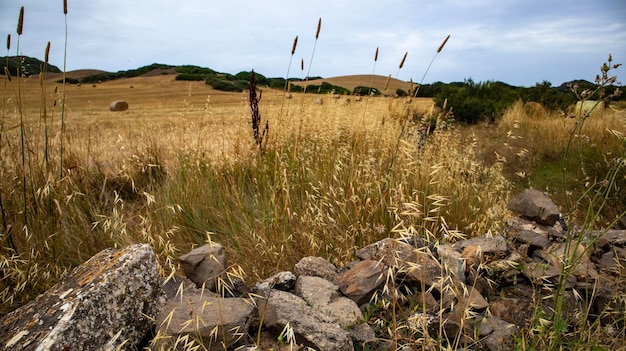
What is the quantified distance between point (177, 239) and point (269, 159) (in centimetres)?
158

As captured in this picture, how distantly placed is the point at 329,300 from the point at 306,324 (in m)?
0.39

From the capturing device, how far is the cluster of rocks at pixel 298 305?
1.91m

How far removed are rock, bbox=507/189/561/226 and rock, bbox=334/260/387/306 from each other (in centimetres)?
217

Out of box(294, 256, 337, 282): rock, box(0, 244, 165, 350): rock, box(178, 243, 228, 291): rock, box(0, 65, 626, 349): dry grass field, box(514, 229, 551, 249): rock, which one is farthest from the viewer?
box(514, 229, 551, 249): rock

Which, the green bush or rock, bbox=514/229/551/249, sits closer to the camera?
rock, bbox=514/229/551/249

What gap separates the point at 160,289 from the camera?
229 cm

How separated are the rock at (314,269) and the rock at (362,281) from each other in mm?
165

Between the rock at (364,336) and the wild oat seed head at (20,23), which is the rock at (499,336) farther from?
the wild oat seed head at (20,23)

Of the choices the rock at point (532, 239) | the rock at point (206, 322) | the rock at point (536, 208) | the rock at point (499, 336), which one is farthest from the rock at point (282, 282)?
the rock at point (536, 208)

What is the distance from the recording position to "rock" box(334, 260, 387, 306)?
8.15 feet

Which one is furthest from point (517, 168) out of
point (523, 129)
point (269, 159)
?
point (269, 159)

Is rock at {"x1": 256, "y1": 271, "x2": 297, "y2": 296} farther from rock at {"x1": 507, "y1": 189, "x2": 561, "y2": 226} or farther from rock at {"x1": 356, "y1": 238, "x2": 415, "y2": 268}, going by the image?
rock at {"x1": 507, "y1": 189, "x2": 561, "y2": 226}

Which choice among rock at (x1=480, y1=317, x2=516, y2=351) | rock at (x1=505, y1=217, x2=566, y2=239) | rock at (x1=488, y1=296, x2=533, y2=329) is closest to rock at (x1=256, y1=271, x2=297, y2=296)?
rock at (x1=480, y1=317, x2=516, y2=351)

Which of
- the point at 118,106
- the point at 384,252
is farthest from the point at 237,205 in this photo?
the point at 118,106
